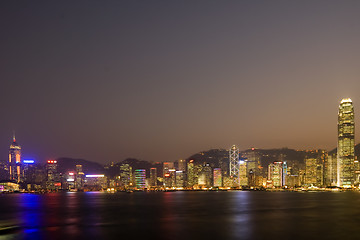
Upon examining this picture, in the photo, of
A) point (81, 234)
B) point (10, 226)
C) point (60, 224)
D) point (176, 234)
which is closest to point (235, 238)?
point (176, 234)

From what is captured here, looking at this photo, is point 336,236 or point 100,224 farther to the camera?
point 100,224

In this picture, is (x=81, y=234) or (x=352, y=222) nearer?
(x=81, y=234)

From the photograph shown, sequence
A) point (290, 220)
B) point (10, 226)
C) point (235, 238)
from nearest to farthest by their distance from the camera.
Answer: point (235, 238)
point (10, 226)
point (290, 220)

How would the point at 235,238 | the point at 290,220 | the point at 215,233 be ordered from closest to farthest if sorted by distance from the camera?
1. the point at 235,238
2. the point at 215,233
3. the point at 290,220

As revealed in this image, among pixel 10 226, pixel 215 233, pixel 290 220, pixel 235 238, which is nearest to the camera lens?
pixel 235 238

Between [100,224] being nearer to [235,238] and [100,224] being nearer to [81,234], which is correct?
[81,234]

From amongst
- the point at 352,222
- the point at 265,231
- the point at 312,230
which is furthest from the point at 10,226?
the point at 352,222

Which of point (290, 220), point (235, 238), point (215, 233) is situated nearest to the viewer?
point (235, 238)

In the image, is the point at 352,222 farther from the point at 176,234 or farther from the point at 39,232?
the point at 39,232
